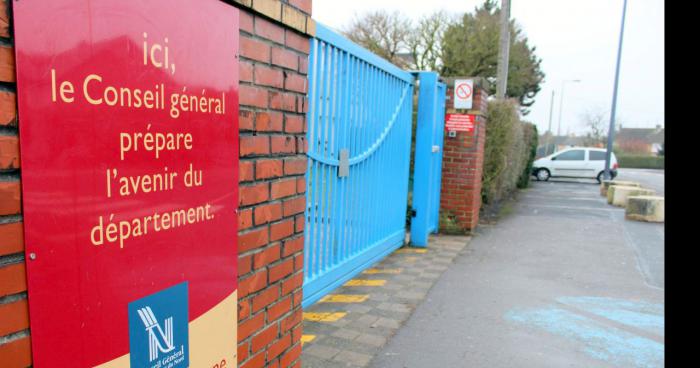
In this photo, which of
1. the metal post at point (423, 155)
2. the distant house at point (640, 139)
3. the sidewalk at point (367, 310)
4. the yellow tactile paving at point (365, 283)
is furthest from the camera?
the distant house at point (640, 139)

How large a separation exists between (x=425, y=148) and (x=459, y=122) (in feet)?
3.92

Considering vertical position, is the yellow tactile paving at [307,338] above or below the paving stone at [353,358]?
above

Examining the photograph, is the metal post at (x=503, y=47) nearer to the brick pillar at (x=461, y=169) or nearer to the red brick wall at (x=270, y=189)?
the brick pillar at (x=461, y=169)

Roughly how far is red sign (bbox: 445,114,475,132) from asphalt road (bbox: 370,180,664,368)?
172 cm

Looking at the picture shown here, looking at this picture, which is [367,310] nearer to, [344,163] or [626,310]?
[344,163]

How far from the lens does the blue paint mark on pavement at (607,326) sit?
3521mm

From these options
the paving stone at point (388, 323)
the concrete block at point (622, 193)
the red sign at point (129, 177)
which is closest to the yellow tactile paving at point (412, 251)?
the paving stone at point (388, 323)

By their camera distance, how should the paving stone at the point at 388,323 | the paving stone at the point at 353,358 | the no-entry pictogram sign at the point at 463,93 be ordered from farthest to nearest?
1. the no-entry pictogram sign at the point at 463,93
2. the paving stone at the point at 388,323
3. the paving stone at the point at 353,358

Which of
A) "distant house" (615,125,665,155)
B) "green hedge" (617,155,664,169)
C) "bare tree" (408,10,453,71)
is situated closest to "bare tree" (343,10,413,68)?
"bare tree" (408,10,453,71)

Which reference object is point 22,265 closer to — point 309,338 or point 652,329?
point 309,338

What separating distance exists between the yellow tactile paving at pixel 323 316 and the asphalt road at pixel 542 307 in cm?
54

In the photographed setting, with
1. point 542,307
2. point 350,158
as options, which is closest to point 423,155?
point 350,158

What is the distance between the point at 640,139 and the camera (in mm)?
74688

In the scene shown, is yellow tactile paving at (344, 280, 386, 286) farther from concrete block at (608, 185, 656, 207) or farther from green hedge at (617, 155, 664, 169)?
green hedge at (617, 155, 664, 169)
